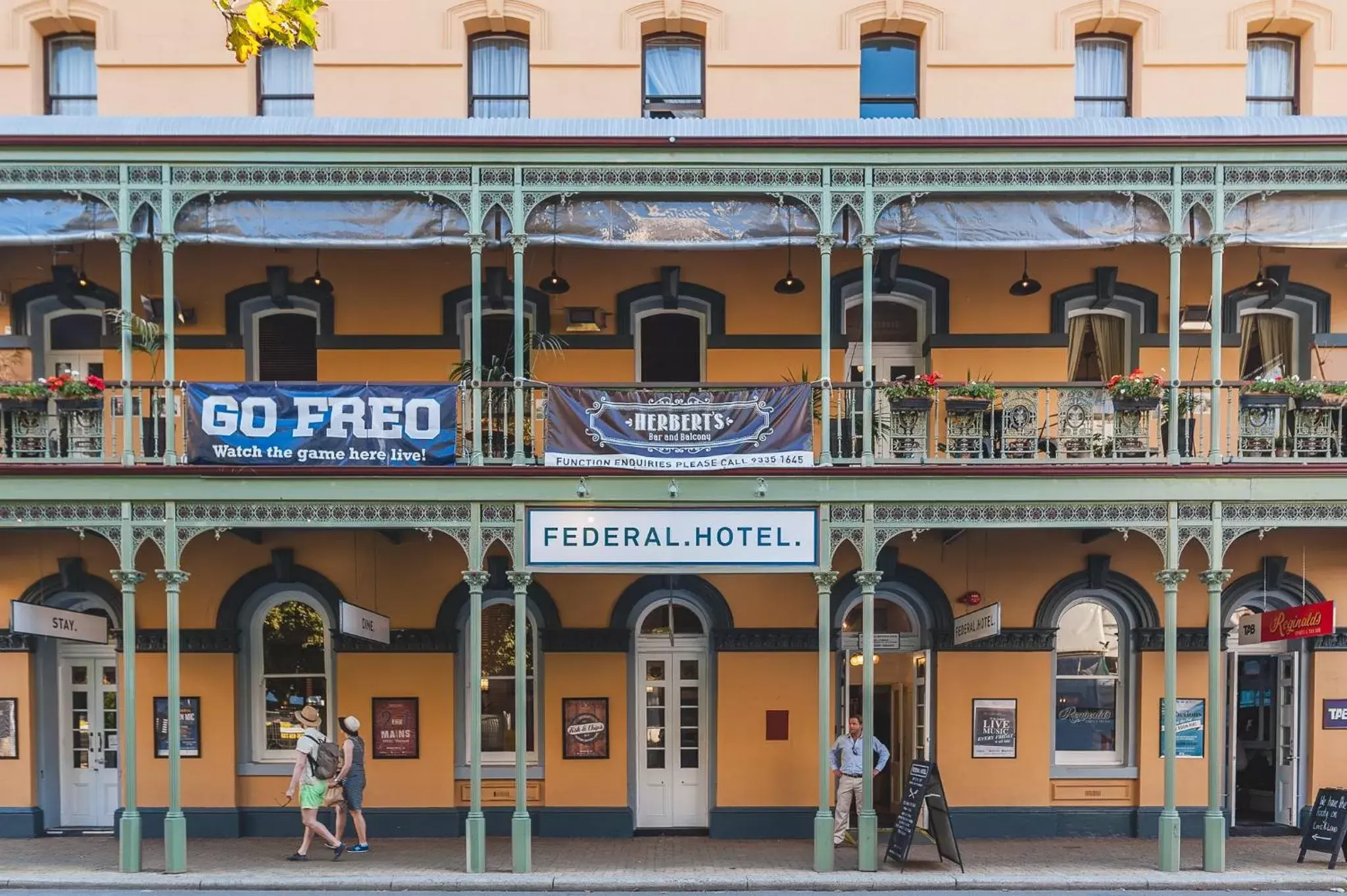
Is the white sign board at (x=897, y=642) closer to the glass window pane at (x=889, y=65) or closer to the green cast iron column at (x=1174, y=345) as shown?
the green cast iron column at (x=1174, y=345)

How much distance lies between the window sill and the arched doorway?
425 cm

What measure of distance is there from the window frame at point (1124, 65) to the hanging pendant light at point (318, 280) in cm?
974

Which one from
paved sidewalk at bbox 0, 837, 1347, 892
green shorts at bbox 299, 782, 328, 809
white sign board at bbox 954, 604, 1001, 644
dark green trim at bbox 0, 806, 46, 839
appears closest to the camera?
paved sidewalk at bbox 0, 837, 1347, 892

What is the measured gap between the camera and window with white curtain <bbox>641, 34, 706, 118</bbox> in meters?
13.3

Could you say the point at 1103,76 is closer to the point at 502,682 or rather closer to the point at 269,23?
the point at 269,23

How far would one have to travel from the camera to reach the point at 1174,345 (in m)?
10.8

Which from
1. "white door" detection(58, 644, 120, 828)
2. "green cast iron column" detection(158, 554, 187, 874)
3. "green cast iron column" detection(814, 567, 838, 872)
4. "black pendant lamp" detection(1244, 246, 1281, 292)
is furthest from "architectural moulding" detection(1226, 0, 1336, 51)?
"white door" detection(58, 644, 120, 828)

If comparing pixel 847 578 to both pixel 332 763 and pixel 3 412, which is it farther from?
pixel 3 412

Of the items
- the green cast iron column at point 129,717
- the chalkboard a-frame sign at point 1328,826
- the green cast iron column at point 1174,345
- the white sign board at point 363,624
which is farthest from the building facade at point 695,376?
the green cast iron column at point 129,717

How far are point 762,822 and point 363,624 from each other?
17.4 ft

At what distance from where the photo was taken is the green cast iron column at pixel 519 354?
10734mm

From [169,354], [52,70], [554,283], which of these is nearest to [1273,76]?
[554,283]

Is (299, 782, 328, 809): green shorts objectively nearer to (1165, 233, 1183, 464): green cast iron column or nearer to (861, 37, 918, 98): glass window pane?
(1165, 233, 1183, 464): green cast iron column

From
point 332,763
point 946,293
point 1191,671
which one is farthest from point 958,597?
point 332,763
